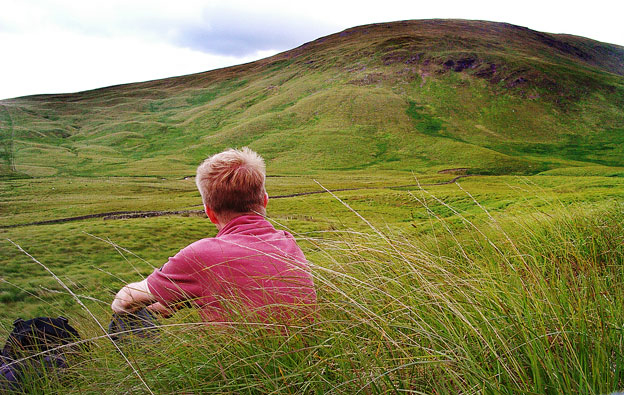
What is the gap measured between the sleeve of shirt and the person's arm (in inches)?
3.9

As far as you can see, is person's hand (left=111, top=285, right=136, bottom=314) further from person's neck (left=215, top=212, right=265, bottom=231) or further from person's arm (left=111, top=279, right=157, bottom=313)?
person's neck (left=215, top=212, right=265, bottom=231)

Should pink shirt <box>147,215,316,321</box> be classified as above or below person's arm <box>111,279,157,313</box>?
above

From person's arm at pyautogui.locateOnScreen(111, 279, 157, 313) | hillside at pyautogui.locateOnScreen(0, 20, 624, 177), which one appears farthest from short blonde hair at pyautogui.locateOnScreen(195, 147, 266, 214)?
hillside at pyautogui.locateOnScreen(0, 20, 624, 177)

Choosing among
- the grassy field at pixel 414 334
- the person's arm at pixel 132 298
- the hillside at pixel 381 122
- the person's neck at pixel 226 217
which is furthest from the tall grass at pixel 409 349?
the hillside at pixel 381 122

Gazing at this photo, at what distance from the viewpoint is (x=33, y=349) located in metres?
3.14

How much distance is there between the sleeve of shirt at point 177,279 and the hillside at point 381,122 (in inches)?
3443

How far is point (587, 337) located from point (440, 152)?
111m

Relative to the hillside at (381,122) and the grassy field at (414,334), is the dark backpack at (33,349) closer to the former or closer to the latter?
the grassy field at (414,334)

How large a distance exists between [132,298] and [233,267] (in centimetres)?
106

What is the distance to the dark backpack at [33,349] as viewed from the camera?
266 centimetres

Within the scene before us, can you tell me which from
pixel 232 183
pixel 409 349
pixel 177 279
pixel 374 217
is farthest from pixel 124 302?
pixel 374 217

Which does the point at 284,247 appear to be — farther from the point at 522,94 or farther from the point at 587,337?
the point at 522,94

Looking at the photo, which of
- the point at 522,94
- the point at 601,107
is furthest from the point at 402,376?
the point at 601,107

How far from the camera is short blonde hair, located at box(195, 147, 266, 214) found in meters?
3.26
